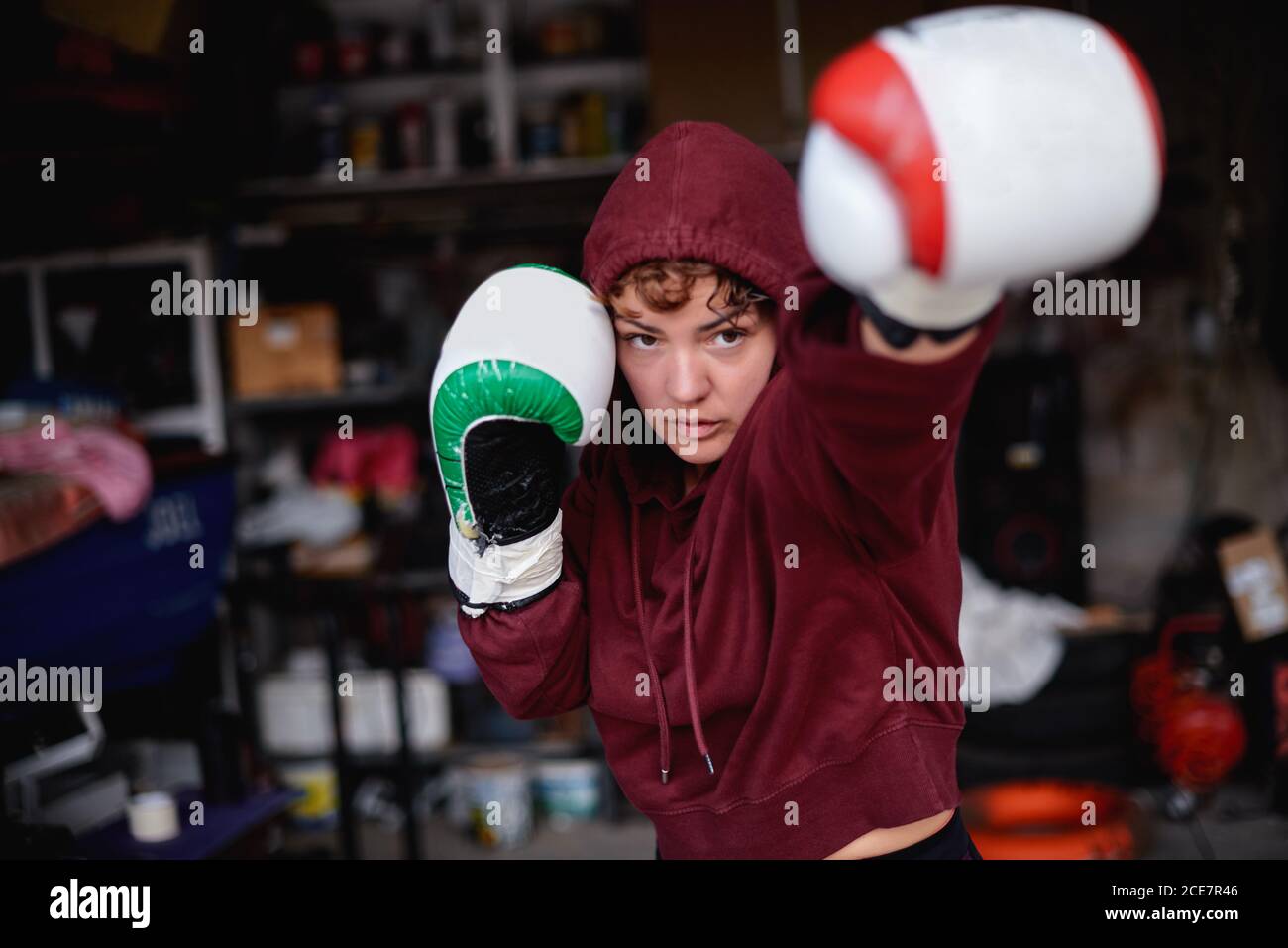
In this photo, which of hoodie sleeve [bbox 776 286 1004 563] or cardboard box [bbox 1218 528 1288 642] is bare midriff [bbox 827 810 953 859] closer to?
hoodie sleeve [bbox 776 286 1004 563]

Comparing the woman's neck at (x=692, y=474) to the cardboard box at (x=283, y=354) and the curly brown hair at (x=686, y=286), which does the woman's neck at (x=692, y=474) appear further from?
the cardboard box at (x=283, y=354)

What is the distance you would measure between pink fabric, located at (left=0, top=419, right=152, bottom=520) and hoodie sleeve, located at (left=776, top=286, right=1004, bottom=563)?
2.06 metres

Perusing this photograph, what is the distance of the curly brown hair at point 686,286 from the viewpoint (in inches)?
38.4

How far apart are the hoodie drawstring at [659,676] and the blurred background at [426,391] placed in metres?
1.85

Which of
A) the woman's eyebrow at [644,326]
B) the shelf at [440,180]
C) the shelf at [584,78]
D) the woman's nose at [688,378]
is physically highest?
the shelf at [584,78]

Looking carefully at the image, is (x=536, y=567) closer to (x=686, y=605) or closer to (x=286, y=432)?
(x=686, y=605)

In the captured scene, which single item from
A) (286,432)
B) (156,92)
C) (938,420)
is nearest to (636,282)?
(938,420)

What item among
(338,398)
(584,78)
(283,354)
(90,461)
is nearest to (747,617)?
(90,461)

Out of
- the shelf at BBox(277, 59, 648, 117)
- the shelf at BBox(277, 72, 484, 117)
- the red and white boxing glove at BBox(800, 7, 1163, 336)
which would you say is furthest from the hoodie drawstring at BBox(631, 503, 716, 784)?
the shelf at BBox(277, 72, 484, 117)

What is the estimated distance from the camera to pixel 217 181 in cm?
342

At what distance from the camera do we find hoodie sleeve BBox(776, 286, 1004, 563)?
0.74 metres

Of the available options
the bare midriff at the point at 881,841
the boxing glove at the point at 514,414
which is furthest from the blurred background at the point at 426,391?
the bare midriff at the point at 881,841

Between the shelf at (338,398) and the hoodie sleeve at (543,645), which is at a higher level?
the shelf at (338,398)

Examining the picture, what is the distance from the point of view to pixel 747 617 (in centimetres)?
101
